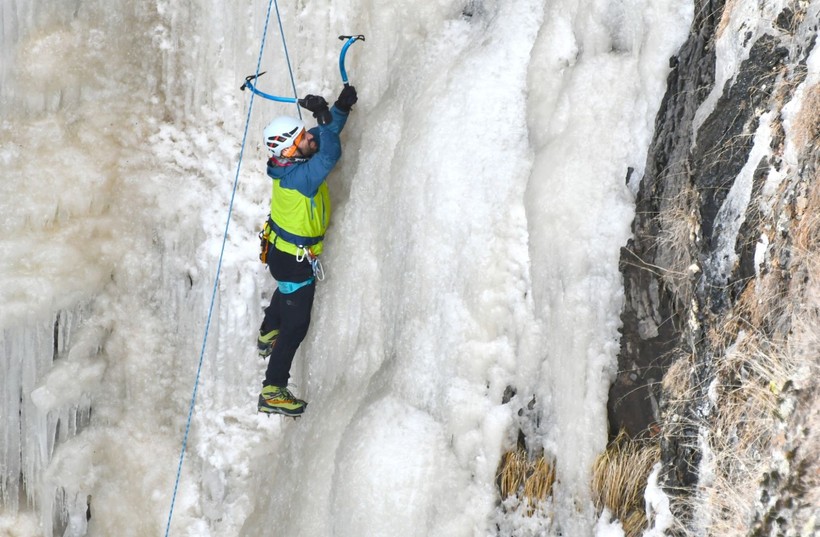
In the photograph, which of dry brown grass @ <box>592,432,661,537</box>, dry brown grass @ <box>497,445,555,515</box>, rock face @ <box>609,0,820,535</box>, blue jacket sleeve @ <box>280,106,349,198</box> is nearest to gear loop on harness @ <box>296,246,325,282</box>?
blue jacket sleeve @ <box>280,106,349,198</box>

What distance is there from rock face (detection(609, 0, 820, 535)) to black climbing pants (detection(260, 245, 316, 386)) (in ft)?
7.40

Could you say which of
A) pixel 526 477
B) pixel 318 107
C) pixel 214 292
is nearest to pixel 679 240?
pixel 526 477

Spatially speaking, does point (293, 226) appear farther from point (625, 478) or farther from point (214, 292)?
point (625, 478)

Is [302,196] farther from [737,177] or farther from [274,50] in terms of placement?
[737,177]

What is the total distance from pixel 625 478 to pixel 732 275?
1132 millimetres

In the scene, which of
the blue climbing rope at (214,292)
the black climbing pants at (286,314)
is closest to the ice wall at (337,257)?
the blue climbing rope at (214,292)

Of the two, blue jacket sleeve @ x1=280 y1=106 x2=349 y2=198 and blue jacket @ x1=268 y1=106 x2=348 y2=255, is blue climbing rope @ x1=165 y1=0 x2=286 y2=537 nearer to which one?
blue jacket @ x1=268 y1=106 x2=348 y2=255

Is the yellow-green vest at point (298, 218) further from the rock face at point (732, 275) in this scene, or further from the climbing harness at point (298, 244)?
the rock face at point (732, 275)

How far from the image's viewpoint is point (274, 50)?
223 inches

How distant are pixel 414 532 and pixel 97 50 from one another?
158 inches

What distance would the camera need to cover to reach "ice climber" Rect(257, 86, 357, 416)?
16.5ft

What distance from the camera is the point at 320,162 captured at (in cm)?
498

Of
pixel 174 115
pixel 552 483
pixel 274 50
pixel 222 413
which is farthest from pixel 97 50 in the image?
pixel 552 483

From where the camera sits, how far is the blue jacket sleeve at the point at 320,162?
4977 mm
